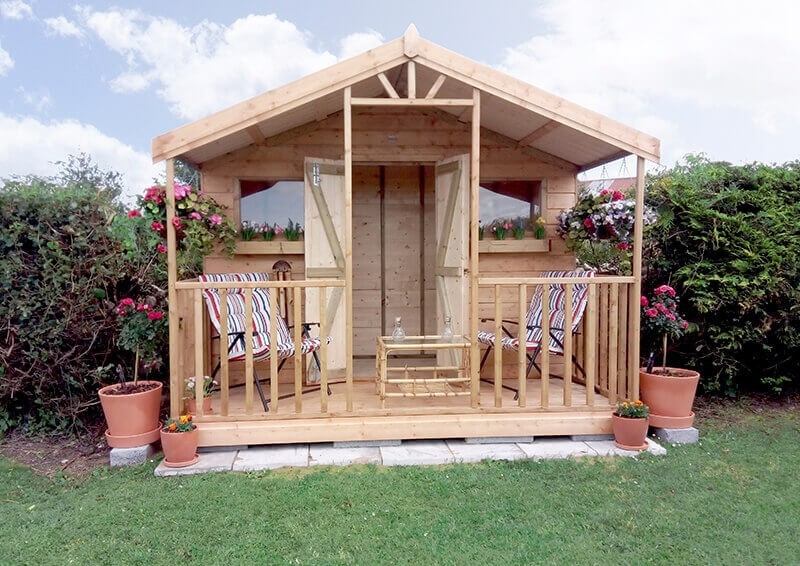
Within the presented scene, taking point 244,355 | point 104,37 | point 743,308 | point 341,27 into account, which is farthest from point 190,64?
point 743,308

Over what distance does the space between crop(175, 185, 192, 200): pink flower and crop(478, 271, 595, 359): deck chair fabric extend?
229 cm

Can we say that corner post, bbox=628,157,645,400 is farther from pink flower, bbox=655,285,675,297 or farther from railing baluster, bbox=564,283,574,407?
railing baluster, bbox=564,283,574,407

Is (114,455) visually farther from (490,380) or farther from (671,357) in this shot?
(671,357)

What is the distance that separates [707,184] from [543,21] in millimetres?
2763

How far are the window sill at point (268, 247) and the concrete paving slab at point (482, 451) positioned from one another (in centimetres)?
198

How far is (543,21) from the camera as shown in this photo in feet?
20.1

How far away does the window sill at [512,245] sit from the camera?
182 inches

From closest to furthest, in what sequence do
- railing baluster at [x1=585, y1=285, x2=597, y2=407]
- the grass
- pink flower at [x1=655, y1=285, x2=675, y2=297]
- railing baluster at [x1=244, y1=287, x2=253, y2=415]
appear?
the grass
railing baluster at [x1=244, y1=287, x2=253, y2=415]
railing baluster at [x1=585, y1=285, x2=597, y2=407]
pink flower at [x1=655, y1=285, x2=675, y2=297]

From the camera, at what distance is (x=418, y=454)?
3.42m

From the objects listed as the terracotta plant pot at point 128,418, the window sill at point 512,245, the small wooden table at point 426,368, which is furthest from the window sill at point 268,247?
the window sill at point 512,245

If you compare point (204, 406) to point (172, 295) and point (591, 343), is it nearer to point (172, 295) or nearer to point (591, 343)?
point (172, 295)

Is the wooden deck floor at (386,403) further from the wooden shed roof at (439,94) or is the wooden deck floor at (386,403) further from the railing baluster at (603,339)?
the wooden shed roof at (439,94)

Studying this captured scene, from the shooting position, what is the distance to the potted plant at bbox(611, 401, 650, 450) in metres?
3.48

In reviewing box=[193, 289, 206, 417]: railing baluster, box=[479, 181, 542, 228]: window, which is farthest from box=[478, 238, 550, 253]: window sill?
box=[193, 289, 206, 417]: railing baluster
